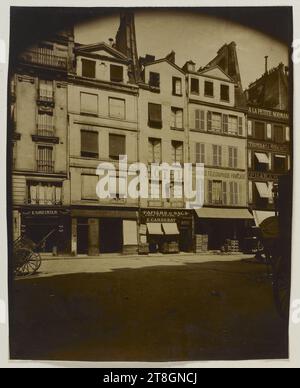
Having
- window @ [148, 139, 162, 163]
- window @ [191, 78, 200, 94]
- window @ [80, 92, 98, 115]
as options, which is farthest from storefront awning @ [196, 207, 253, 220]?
window @ [80, 92, 98, 115]

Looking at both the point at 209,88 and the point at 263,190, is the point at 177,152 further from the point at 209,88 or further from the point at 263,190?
the point at 263,190

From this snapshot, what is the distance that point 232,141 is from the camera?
5.25 m

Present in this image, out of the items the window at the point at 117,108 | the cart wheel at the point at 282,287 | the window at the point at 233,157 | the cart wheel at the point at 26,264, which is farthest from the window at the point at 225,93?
the cart wheel at the point at 26,264

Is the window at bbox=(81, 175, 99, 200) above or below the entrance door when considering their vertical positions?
above

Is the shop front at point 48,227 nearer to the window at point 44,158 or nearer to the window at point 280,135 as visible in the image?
the window at point 44,158

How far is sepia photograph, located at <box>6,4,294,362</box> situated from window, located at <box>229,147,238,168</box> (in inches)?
0.9

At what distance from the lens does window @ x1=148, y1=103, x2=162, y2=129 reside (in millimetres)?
5117

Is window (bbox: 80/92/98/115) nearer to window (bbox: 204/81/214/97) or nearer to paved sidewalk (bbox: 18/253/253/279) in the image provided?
window (bbox: 204/81/214/97)

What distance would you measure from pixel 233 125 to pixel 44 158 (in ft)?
7.22

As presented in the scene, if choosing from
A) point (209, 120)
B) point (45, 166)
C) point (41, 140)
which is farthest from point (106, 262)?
point (209, 120)

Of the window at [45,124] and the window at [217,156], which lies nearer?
the window at [45,124]

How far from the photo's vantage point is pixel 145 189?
16.3ft

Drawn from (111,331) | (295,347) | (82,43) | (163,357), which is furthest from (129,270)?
(82,43)

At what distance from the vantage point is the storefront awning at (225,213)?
512cm
